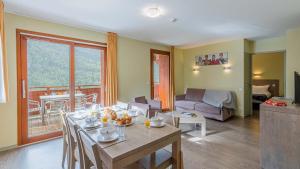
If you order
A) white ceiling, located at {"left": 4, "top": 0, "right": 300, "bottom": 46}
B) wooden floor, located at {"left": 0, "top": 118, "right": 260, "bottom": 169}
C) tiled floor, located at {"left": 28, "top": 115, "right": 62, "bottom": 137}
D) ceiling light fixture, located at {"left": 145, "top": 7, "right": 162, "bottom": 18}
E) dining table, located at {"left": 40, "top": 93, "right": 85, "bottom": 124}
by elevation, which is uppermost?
white ceiling, located at {"left": 4, "top": 0, "right": 300, "bottom": 46}

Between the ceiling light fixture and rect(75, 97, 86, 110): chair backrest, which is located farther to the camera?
rect(75, 97, 86, 110): chair backrest

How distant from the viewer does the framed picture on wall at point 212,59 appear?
525cm

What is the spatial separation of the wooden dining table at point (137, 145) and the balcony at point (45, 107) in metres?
2.06

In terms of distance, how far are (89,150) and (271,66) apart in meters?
8.24

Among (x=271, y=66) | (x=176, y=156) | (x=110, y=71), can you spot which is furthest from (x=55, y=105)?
(x=271, y=66)

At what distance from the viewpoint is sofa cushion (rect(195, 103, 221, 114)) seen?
15.1 ft

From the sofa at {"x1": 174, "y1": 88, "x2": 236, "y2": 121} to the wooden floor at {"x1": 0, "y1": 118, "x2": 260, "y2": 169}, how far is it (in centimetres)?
90

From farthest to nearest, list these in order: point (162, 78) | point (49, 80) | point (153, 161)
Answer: point (162, 78) → point (49, 80) → point (153, 161)

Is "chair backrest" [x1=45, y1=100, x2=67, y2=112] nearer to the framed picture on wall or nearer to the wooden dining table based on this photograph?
the wooden dining table

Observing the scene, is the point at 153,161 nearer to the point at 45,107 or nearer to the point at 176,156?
the point at 176,156

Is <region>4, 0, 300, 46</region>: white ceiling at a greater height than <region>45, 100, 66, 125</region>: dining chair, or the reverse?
<region>4, 0, 300, 46</region>: white ceiling

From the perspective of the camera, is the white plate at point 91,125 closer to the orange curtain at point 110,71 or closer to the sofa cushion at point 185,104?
the orange curtain at point 110,71

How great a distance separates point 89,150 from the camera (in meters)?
1.30

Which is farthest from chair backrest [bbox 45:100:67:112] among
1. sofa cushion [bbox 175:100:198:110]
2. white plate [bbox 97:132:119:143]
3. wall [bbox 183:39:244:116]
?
wall [bbox 183:39:244:116]
